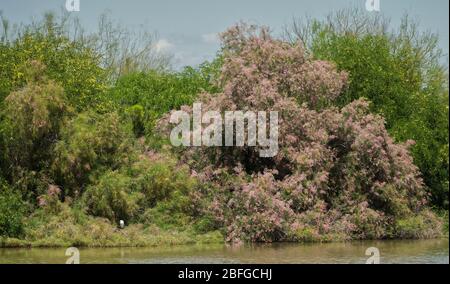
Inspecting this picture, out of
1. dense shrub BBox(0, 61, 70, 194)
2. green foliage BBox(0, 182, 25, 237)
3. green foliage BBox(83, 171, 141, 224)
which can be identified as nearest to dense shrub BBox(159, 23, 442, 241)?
green foliage BBox(83, 171, 141, 224)

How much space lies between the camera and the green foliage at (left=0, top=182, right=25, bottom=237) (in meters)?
23.4

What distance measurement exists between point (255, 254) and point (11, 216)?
24.2 feet

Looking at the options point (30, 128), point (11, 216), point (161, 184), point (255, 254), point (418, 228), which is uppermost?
point (30, 128)

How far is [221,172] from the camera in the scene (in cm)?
2627

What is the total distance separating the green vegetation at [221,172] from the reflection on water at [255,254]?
3.05ft

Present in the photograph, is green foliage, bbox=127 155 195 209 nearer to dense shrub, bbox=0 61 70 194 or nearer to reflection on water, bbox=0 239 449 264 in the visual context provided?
reflection on water, bbox=0 239 449 264

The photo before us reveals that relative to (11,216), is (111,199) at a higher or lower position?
higher

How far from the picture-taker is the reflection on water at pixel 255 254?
66.7 feet

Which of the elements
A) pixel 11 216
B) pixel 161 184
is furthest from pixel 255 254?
pixel 11 216

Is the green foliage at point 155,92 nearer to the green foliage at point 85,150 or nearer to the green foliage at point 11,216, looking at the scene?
the green foliage at point 85,150

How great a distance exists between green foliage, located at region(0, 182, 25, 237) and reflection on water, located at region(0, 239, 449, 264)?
33.3 inches

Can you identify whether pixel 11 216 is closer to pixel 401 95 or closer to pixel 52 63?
pixel 52 63
